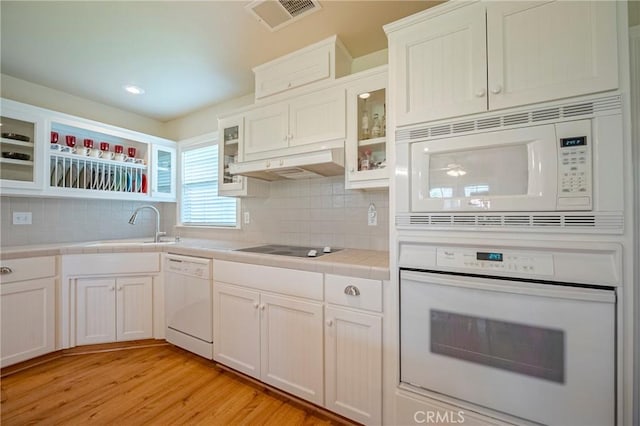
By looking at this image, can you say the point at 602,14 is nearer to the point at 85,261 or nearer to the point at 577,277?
the point at 577,277

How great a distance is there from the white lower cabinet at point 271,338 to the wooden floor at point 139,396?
5.0 inches

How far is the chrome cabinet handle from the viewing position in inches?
57.3

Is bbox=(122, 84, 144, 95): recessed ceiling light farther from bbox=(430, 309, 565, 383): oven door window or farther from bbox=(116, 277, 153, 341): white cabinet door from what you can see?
bbox=(430, 309, 565, 383): oven door window

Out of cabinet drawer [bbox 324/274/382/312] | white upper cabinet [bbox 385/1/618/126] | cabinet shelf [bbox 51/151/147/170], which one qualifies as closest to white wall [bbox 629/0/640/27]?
white upper cabinet [bbox 385/1/618/126]

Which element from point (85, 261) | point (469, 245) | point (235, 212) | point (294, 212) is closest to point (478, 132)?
point (469, 245)

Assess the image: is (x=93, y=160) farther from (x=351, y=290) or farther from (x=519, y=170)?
(x=519, y=170)

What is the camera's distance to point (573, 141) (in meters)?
1.01

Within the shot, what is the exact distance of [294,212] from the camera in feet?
8.16

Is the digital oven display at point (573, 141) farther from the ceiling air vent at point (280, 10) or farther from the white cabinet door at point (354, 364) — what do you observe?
the ceiling air vent at point (280, 10)

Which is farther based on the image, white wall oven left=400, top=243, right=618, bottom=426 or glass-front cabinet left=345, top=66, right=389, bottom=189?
glass-front cabinet left=345, top=66, right=389, bottom=189

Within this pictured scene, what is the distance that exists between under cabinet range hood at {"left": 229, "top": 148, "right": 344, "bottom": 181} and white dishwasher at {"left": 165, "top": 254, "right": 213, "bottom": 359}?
0.81 m

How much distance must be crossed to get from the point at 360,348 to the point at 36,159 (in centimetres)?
304

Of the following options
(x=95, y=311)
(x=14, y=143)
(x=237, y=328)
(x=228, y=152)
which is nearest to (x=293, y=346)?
(x=237, y=328)

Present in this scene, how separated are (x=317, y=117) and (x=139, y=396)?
7.44 ft
